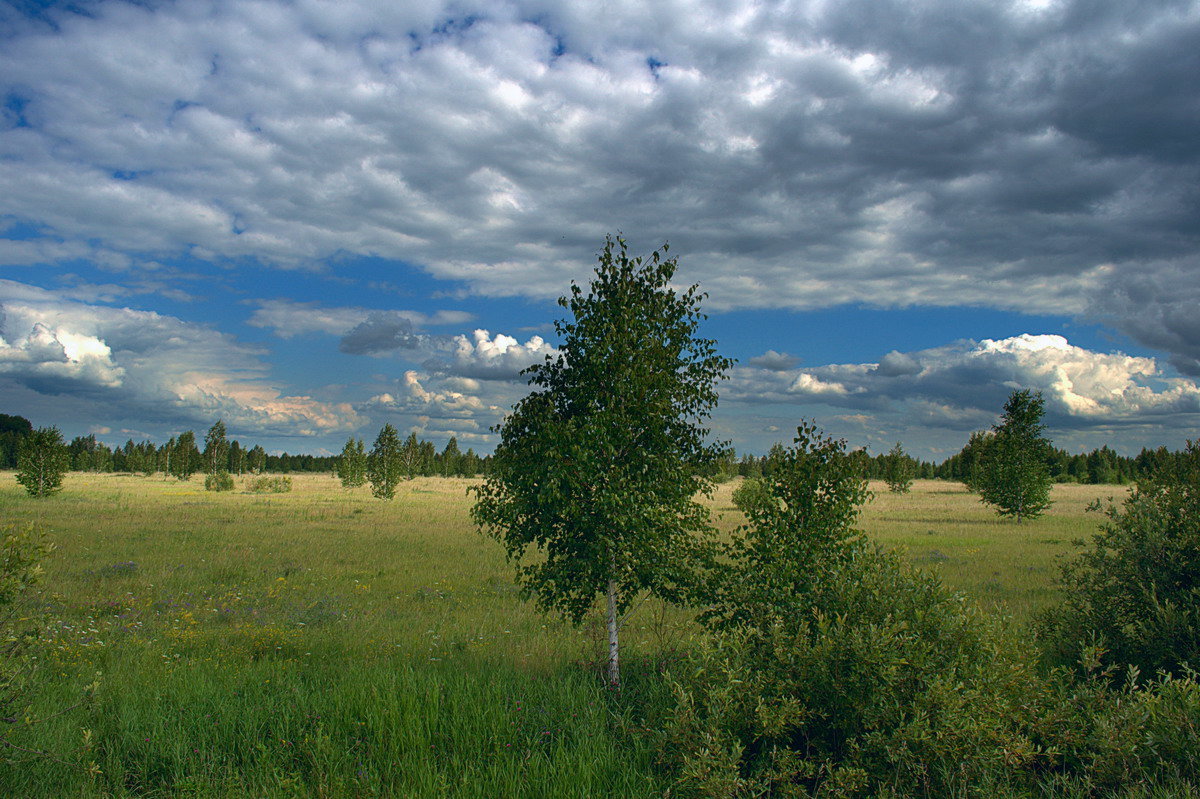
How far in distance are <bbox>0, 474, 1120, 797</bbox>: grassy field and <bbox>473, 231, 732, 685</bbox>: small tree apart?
1356 mm

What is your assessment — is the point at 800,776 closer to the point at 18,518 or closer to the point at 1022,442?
the point at 18,518

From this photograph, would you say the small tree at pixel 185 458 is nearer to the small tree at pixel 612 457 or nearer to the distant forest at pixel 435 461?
the distant forest at pixel 435 461

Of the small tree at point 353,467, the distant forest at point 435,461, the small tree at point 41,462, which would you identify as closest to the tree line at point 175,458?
the distant forest at point 435,461

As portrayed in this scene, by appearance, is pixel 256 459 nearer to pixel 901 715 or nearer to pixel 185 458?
pixel 185 458

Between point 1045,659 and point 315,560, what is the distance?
20.7 m

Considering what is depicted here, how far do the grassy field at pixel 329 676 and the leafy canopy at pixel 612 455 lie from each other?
1509mm

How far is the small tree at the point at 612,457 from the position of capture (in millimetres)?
8312

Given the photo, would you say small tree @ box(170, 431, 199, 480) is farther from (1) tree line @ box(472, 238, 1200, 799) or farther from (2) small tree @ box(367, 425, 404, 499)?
(1) tree line @ box(472, 238, 1200, 799)

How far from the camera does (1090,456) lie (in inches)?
4966

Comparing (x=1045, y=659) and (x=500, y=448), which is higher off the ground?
(x=500, y=448)

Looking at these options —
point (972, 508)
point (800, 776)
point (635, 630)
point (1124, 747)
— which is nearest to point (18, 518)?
point (635, 630)

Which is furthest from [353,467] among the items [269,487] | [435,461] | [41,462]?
[435,461]

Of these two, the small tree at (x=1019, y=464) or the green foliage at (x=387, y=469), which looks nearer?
the small tree at (x=1019, y=464)

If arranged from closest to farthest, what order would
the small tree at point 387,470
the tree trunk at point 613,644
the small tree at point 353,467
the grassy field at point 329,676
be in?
1. the grassy field at point 329,676
2. the tree trunk at point 613,644
3. the small tree at point 387,470
4. the small tree at point 353,467
